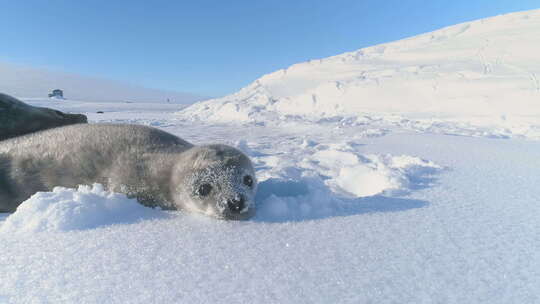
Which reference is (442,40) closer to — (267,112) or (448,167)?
(267,112)

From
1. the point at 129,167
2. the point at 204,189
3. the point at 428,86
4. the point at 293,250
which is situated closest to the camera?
the point at 293,250

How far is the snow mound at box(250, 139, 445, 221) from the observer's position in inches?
72.1

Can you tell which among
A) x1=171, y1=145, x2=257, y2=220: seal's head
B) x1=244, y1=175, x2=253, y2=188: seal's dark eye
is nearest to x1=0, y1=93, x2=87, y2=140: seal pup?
x1=171, y1=145, x2=257, y2=220: seal's head

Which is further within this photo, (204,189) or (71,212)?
(204,189)

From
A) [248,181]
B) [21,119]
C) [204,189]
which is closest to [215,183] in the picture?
[204,189]

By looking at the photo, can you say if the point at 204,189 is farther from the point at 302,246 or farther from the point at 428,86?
the point at 428,86

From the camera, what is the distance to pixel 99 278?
1088mm

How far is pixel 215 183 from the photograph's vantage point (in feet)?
6.61

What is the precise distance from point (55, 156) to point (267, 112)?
9.98 meters

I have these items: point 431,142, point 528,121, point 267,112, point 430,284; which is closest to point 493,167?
point 431,142

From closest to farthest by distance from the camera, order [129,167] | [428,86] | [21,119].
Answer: [129,167] → [21,119] → [428,86]

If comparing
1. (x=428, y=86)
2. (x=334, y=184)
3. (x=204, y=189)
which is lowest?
(x=334, y=184)

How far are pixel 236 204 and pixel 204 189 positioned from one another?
30 cm

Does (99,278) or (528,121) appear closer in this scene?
(99,278)
